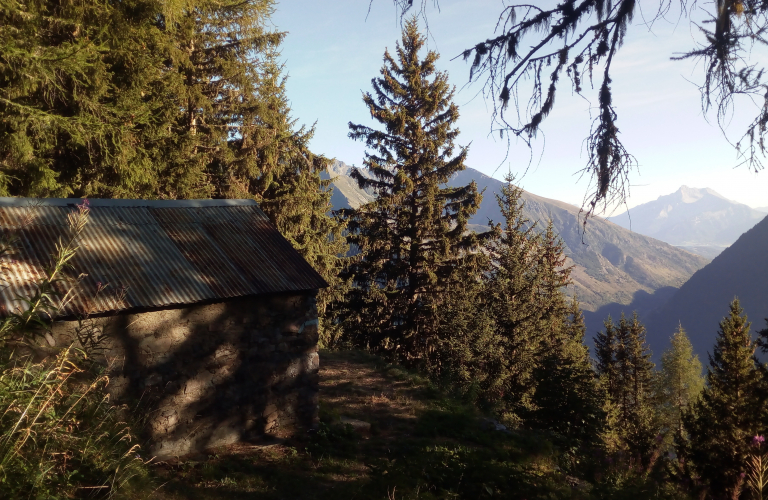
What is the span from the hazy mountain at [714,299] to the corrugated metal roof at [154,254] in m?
192

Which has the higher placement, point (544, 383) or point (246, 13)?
point (246, 13)

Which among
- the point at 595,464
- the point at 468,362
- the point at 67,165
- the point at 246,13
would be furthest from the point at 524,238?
the point at 67,165

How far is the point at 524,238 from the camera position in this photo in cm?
2306

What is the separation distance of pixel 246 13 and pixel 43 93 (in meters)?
7.22

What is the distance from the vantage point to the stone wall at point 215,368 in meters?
7.19

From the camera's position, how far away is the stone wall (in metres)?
7.19

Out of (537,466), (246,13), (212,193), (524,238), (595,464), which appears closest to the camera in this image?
(537,466)

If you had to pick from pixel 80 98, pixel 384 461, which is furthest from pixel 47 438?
pixel 80 98

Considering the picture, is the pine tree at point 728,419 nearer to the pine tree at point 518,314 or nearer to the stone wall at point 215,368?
the pine tree at point 518,314

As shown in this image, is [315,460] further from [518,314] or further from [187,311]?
[518,314]

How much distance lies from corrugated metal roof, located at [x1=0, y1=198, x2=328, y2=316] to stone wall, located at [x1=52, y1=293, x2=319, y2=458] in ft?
1.19

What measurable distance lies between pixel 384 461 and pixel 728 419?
18.7m

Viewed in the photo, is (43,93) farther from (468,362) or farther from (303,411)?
(468,362)

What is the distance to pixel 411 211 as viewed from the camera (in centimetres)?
2019
